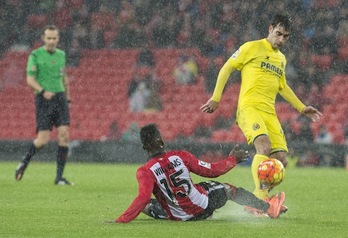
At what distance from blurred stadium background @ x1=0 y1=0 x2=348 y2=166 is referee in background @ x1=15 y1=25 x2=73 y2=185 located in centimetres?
664

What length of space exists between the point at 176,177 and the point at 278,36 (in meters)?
2.38

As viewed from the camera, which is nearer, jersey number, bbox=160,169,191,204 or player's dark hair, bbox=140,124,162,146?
player's dark hair, bbox=140,124,162,146

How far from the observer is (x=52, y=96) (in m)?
14.5

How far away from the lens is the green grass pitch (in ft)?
26.9

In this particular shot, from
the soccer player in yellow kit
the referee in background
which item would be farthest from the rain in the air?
the soccer player in yellow kit

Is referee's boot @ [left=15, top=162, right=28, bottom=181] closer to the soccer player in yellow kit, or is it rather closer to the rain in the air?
the rain in the air

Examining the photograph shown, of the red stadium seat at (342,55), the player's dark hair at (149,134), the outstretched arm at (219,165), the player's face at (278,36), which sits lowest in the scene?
the outstretched arm at (219,165)

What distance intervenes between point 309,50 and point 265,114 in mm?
14107

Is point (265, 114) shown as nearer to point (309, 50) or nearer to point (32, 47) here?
point (309, 50)

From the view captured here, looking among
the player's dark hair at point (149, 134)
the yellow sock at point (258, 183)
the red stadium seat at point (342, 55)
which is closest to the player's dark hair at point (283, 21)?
the yellow sock at point (258, 183)

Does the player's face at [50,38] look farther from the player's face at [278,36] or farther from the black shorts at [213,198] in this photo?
the black shorts at [213,198]

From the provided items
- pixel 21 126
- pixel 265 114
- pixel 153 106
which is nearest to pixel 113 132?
pixel 153 106

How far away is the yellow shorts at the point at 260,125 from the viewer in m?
10.2

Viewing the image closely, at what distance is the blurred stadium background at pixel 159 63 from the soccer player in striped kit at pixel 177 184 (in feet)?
39.7
